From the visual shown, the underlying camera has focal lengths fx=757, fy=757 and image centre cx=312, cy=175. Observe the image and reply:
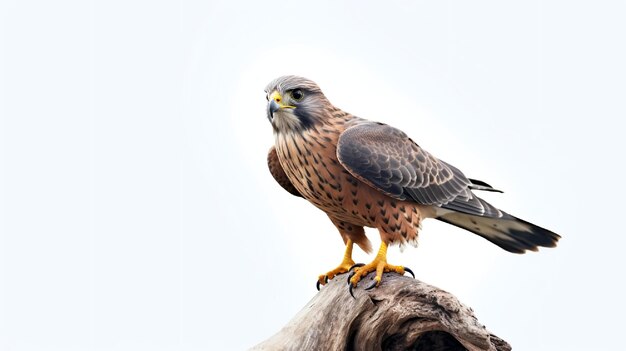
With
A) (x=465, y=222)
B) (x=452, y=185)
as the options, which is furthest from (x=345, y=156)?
(x=465, y=222)

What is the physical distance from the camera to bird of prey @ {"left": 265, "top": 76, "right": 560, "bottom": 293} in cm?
407

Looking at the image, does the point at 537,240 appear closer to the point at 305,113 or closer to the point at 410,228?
the point at 410,228

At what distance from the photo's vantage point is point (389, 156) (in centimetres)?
419

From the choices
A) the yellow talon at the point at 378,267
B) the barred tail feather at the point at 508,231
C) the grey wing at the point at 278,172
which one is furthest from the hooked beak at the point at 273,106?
the barred tail feather at the point at 508,231

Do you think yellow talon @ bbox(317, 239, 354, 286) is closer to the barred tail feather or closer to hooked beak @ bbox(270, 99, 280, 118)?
the barred tail feather

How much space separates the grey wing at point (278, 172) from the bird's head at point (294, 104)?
388 millimetres

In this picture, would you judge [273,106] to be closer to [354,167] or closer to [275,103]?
[275,103]

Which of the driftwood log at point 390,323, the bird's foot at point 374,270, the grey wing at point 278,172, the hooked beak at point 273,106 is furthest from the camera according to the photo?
the grey wing at point 278,172

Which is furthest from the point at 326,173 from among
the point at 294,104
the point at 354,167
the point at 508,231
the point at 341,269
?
the point at 508,231

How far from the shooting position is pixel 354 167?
402 cm

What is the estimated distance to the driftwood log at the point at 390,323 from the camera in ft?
12.7

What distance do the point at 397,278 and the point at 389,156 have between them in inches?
26.4

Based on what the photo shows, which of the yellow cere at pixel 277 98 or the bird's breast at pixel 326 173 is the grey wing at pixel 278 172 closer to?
the bird's breast at pixel 326 173

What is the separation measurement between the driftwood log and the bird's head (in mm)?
924
